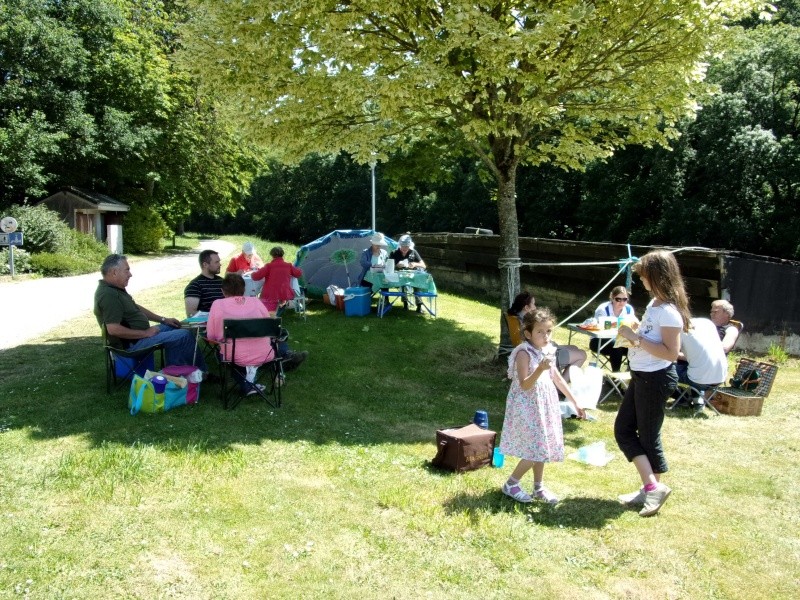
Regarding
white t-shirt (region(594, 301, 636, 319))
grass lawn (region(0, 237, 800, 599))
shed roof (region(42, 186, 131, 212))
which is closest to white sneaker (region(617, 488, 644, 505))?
grass lawn (region(0, 237, 800, 599))

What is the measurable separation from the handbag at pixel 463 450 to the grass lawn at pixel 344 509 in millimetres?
129

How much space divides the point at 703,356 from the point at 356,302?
6.75 meters

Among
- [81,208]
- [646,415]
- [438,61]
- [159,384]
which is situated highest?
[438,61]

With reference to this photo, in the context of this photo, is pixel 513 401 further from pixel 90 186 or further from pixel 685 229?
pixel 90 186

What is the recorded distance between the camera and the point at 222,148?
3406cm

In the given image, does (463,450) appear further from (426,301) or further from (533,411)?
(426,301)

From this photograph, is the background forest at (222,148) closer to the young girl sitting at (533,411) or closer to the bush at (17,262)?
the bush at (17,262)

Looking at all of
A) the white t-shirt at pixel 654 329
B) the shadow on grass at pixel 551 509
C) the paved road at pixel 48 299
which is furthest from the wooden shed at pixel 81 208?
the white t-shirt at pixel 654 329

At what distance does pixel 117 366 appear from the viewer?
23.2ft

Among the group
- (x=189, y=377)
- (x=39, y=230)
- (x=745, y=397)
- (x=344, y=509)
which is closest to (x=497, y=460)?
(x=344, y=509)

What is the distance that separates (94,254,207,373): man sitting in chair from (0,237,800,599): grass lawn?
0.56 metres

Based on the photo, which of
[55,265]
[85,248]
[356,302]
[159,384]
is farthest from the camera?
[85,248]

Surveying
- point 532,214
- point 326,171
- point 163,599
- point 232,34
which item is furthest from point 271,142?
point 326,171

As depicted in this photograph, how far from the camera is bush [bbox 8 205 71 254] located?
21859 mm
